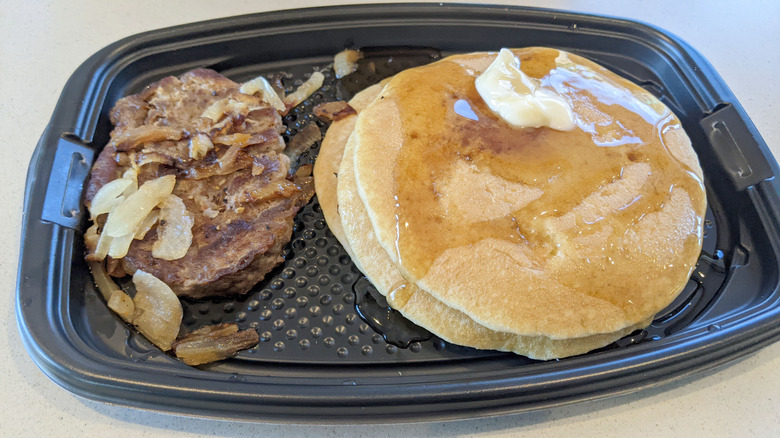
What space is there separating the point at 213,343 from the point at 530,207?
0.98 metres

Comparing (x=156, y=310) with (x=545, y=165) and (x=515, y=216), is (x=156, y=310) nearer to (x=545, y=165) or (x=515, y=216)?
(x=515, y=216)

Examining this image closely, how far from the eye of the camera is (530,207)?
4.36 ft

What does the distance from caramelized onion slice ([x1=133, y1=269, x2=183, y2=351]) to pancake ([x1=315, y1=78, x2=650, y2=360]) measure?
20.8 inches

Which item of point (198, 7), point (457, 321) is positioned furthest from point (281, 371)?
point (198, 7)

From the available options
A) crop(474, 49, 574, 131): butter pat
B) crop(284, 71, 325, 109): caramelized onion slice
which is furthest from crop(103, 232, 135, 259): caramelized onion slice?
crop(474, 49, 574, 131): butter pat

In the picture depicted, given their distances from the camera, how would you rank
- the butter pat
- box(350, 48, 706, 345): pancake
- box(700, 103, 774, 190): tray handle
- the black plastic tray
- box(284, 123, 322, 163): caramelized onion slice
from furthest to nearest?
1. box(284, 123, 322, 163): caramelized onion slice
2. box(700, 103, 774, 190): tray handle
3. the butter pat
4. box(350, 48, 706, 345): pancake
5. the black plastic tray

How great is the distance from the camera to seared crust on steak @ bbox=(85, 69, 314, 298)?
1370 mm

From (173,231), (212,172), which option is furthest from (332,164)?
(173,231)

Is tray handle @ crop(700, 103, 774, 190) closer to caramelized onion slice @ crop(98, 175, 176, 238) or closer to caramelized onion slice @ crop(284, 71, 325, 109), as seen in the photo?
caramelized onion slice @ crop(284, 71, 325, 109)

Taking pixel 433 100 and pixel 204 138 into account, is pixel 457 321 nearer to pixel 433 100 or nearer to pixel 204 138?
pixel 433 100

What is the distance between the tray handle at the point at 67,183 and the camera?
137 centimetres

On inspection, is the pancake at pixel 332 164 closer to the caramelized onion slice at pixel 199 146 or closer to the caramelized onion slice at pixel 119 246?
the caramelized onion slice at pixel 199 146

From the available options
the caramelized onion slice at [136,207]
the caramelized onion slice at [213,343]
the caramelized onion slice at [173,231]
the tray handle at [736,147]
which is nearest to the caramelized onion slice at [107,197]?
the caramelized onion slice at [136,207]

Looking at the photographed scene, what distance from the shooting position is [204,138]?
154cm
